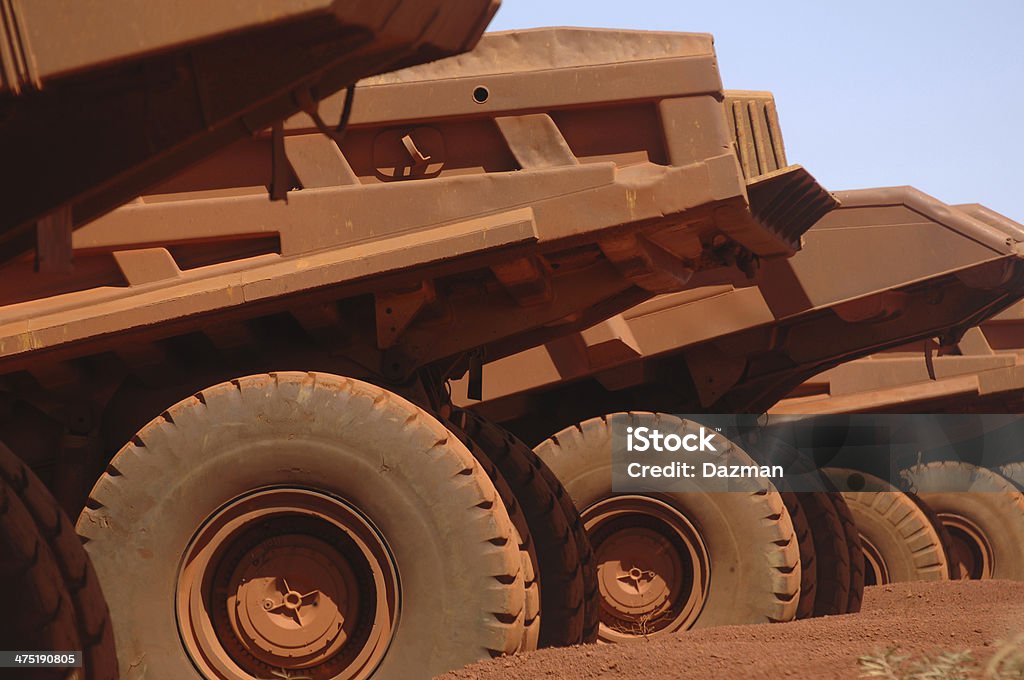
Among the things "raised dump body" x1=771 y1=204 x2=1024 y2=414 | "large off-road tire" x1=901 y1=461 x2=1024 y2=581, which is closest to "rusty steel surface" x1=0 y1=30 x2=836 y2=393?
"raised dump body" x1=771 y1=204 x2=1024 y2=414

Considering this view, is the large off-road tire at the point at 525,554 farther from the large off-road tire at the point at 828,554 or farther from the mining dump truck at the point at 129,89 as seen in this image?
the large off-road tire at the point at 828,554

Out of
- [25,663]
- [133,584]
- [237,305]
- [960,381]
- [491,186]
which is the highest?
[960,381]

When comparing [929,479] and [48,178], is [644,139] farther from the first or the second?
[929,479]

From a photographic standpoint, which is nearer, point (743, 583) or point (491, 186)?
point (491, 186)

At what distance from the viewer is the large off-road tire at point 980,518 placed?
515 inches

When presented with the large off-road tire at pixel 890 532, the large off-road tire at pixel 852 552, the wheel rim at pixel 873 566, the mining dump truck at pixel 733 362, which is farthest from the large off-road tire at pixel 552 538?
the wheel rim at pixel 873 566

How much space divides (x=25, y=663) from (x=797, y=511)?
21.5 feet

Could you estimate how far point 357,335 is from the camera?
621cm

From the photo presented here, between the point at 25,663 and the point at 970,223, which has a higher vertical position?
the point at 970,223

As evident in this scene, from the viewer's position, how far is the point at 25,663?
11.5 feet

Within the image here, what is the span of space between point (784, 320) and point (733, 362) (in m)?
0.42

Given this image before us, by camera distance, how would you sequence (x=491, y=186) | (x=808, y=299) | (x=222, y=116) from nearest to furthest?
1. (x=222, y=116)
2. (x=491, y=186)
3. (x=808, y=299)

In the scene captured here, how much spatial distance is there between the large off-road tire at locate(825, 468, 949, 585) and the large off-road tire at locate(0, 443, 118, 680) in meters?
8.28

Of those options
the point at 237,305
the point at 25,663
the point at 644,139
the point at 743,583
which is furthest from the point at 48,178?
the point at 743,583
